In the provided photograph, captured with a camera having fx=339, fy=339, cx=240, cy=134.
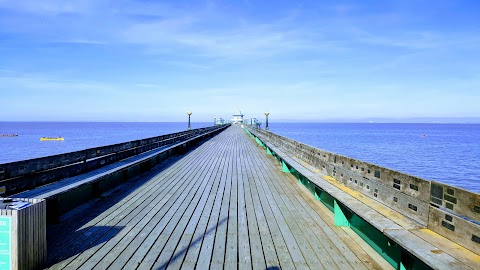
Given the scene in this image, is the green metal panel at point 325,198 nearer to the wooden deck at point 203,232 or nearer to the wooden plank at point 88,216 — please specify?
the wooden deck at point 203,232

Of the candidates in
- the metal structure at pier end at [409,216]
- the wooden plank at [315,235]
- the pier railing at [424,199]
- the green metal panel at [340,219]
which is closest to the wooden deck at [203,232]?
the wooden plank at [315,235]

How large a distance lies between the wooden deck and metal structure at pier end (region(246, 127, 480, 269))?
0.36 meters

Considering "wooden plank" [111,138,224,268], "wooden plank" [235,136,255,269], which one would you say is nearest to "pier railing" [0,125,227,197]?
"wooden plank" [111,138,224,268]

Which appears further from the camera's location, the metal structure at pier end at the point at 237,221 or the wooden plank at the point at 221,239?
the wooden plank at the point at 221,239

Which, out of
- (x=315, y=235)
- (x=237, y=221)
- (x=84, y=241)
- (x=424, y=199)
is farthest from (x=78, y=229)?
(x=424, y=199)

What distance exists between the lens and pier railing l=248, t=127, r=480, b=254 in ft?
9.37

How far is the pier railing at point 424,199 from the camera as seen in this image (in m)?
2.86

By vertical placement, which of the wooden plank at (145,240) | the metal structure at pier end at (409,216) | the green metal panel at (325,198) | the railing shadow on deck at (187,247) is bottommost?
the wooden plank at (145,240)

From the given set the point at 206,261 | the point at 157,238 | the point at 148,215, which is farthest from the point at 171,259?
the point at 148,215

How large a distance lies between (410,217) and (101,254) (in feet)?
12.0

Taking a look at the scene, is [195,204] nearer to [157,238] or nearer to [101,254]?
[157,238]

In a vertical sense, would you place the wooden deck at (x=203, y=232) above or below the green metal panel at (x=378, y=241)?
below

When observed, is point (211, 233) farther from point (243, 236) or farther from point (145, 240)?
point (145, 240)

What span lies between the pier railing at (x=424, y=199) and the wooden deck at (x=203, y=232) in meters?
0.73
